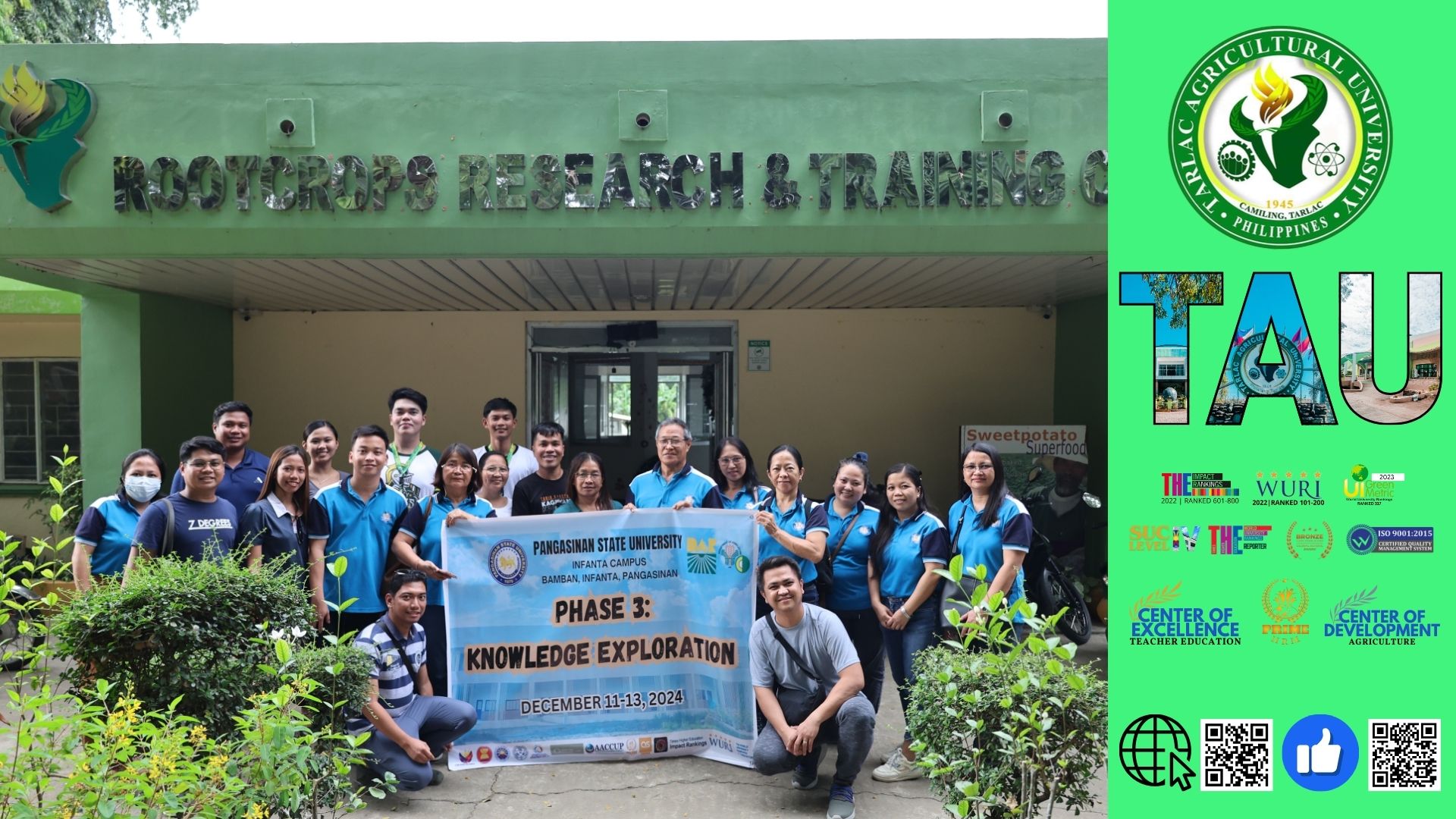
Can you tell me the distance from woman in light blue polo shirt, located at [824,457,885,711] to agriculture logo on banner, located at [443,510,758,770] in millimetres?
440

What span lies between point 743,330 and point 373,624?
5.68 meters

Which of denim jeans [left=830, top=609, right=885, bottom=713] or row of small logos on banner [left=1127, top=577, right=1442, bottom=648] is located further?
denim jeans [left=830, top=609, right=885, bottom=713]

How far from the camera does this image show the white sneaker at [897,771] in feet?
14.6

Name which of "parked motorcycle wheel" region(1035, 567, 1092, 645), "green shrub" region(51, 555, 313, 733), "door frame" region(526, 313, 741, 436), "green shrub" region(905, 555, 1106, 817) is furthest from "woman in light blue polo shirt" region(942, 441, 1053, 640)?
"door frame" region(526, 313, 741, 436)

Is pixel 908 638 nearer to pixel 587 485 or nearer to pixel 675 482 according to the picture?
pixel 675 482

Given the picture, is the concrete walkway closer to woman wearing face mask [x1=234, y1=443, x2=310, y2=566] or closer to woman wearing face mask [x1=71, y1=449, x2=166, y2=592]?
woman wearing face mask [x1=234, y1=443, x2=310, y2=566]

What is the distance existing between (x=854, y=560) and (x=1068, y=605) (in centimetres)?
224

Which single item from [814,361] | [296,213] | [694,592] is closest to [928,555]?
[694,592]

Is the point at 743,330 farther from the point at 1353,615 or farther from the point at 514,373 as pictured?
the point at 1353,615

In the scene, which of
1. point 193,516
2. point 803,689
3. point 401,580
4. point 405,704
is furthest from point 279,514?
point 803,689

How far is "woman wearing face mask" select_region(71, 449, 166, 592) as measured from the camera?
15.0 ft

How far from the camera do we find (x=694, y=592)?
181 inches

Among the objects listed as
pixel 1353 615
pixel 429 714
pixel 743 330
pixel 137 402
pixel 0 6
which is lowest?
pixel 429 714

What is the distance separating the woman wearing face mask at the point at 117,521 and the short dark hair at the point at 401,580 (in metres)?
1.29
